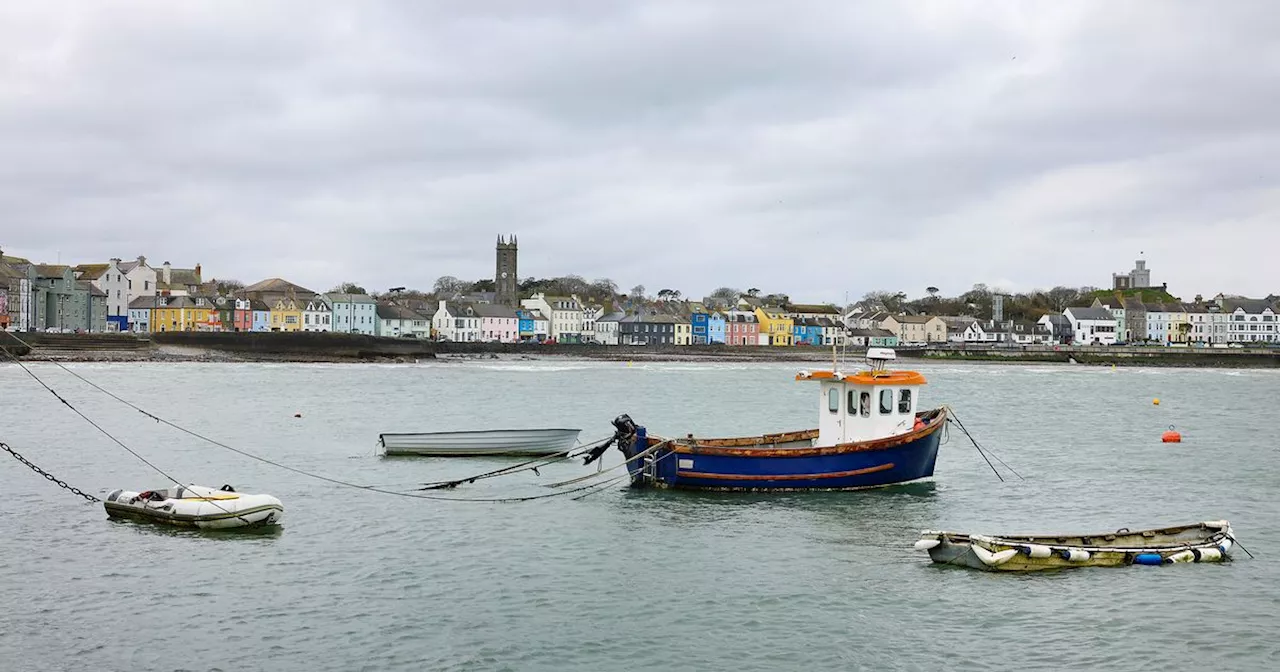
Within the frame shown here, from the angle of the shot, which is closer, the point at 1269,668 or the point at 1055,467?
the point at 1269,668

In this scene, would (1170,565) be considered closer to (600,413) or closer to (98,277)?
(600,413)

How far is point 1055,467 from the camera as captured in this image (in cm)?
3234

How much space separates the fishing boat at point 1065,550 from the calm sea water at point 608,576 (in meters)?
0.28

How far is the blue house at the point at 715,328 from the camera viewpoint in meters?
155

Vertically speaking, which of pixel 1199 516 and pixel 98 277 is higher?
pixel 98 277

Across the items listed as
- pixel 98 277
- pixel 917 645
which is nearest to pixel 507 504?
pixel 917 645

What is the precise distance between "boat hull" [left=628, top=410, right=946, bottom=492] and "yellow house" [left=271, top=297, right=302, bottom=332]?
11838cm

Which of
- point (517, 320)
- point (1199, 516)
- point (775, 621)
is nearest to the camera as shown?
point (775, 621)

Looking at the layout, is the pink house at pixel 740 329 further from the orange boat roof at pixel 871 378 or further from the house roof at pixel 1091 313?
the orange boat roof at pixel 871 378

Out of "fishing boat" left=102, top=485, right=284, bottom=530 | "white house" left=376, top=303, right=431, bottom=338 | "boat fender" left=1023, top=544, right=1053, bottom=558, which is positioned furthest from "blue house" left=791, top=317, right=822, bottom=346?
"boat fender" left=1023, top=544, right=1053, bottom=558

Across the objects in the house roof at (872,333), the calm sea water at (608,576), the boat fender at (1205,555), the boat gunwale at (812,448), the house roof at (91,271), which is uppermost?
the house roof at (91,271)

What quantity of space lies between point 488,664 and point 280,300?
13057 cm

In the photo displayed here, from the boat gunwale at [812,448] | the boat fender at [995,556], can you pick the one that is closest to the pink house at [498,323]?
the boat gunwale at [812,448]

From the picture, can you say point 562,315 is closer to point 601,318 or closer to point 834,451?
point 601,318
